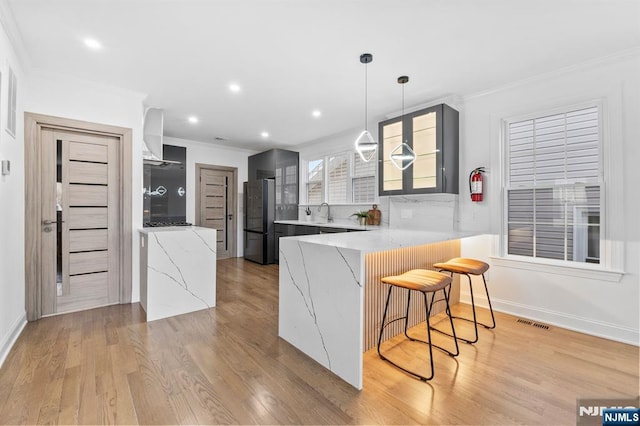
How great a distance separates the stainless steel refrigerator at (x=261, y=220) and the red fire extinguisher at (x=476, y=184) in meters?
3.85

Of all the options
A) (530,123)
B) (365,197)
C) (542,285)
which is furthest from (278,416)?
(365,197)

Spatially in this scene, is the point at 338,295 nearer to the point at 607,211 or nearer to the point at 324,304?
the point at 324,304

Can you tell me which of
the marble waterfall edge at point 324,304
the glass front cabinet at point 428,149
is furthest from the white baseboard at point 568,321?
the marble waterfall edge at point 324,304

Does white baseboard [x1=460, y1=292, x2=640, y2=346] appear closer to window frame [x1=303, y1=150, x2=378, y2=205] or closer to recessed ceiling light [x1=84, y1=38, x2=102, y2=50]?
window frame [x1=303, y1=150, x2=378, y2=205]

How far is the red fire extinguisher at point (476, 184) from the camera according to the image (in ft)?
11.1

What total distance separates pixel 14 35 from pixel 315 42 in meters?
2.45

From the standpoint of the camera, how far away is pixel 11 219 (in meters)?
2.50

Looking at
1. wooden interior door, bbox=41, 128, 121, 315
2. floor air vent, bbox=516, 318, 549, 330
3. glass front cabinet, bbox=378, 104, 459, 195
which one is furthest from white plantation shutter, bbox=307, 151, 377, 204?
wooden interior door, bbox=41, 128, 121, 315

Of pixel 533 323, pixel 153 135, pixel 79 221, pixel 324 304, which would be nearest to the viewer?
pixel 324 304

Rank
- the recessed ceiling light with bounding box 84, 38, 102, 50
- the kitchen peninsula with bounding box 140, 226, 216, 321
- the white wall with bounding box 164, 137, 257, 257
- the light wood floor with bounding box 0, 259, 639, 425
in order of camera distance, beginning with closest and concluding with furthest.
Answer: the light wood floor with bounding box 0, 259, 639, 425 < the recessed ceiling light with bounding box 84, 38, 102, 50 < the kitchen peninsula with bounding box 140, 226, 216, 321 < the white wall with bounding box 164, 137, 257, 257

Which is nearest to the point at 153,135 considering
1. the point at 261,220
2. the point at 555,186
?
the point at 261,220

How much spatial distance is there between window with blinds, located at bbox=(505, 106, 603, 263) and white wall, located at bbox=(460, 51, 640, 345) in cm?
12

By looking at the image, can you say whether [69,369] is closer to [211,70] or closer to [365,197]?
[211,70]

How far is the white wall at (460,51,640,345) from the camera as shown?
100 inches
